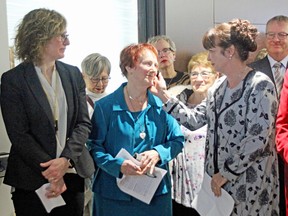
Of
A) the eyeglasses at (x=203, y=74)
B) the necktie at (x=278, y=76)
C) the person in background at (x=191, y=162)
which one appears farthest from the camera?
the eyeglasses at (x=203, y=74)

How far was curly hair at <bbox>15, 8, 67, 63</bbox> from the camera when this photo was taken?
201cm

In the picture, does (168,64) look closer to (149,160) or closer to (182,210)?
(182,210)

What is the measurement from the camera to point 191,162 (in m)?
2.73

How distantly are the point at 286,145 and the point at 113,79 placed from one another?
5.98ft

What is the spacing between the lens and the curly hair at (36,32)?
2006mm

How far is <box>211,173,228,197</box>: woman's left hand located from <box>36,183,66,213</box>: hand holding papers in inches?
30.2

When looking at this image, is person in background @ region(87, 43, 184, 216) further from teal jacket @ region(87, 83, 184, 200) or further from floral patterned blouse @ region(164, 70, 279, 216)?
floral patterned blouse @ region(164, 70, 279, 216)

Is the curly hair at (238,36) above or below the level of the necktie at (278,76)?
above

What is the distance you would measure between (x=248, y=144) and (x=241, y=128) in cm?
9

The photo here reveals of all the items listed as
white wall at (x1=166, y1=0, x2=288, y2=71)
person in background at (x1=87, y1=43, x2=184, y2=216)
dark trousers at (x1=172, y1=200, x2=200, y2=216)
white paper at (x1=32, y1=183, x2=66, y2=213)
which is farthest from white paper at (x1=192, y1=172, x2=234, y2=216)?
white wall at (x1=166, y1=0, x2=288, y2=71)

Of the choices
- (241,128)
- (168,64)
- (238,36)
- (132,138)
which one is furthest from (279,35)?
(132,138)

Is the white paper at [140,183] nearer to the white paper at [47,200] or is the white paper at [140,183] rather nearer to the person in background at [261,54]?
the white paper at [47,200]

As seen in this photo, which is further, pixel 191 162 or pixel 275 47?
pixel 275 47

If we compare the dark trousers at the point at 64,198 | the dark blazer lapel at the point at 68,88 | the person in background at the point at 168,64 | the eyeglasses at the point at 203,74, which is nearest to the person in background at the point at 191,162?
the eyeglasses at the point at 203,74
